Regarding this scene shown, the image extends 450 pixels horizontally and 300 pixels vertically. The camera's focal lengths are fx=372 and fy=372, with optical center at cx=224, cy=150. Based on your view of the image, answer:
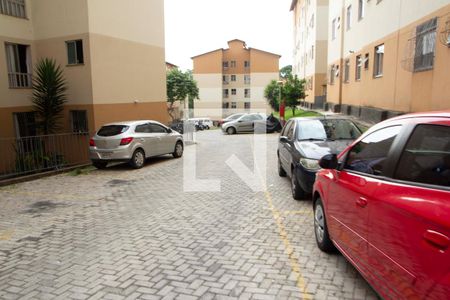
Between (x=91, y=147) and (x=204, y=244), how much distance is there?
28.0 ft

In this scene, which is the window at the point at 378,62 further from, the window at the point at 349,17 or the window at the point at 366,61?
the window at the point at 349,17

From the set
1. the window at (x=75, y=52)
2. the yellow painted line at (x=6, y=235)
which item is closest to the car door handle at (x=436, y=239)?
the yellow painted line at (x=6, y=235)

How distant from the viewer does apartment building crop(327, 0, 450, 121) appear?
10.9 metres

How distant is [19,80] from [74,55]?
265 cm

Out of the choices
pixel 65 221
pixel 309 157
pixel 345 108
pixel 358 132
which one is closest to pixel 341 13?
pixel 345 108

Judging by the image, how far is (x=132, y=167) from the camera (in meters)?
12.4

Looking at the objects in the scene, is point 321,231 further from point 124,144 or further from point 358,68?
point 358,68

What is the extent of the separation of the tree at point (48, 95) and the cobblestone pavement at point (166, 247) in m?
6.96

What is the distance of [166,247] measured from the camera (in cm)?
510

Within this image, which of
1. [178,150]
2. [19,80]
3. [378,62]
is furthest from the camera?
[378,62]

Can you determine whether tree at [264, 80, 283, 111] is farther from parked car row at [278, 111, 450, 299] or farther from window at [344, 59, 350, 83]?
parked car row at [278, 111, 450, 299]

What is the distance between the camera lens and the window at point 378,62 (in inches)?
658

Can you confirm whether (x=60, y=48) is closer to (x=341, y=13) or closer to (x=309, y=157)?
(x=309, y=157)

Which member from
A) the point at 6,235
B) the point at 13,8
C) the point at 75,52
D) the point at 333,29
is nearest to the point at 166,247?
the point at 6,235
